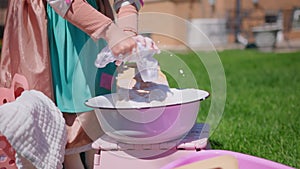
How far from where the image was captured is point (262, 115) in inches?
84.7

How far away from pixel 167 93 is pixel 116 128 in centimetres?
14

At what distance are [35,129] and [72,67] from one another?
22 centimetres

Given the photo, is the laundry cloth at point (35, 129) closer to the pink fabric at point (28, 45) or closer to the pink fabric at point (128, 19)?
the pink fabric at point (28, 45)

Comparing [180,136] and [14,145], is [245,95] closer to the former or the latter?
[180,136]

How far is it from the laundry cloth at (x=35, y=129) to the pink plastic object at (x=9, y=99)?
3.5 inches

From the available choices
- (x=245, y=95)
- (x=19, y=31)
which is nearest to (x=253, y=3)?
(x=245, y=95)

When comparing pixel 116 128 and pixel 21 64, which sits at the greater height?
pixel 21 64

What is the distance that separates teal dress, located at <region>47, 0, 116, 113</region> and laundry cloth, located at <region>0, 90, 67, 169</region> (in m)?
0.07

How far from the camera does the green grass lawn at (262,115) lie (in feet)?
5.24

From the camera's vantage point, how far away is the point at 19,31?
124cm

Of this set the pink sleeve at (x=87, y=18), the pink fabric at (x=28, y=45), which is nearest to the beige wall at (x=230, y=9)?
the pink fabric at (x=28, y=45)

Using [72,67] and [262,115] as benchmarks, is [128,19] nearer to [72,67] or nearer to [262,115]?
[72,67]

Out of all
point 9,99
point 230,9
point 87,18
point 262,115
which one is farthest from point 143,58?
point 230,9

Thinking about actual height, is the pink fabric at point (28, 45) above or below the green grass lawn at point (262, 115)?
above
